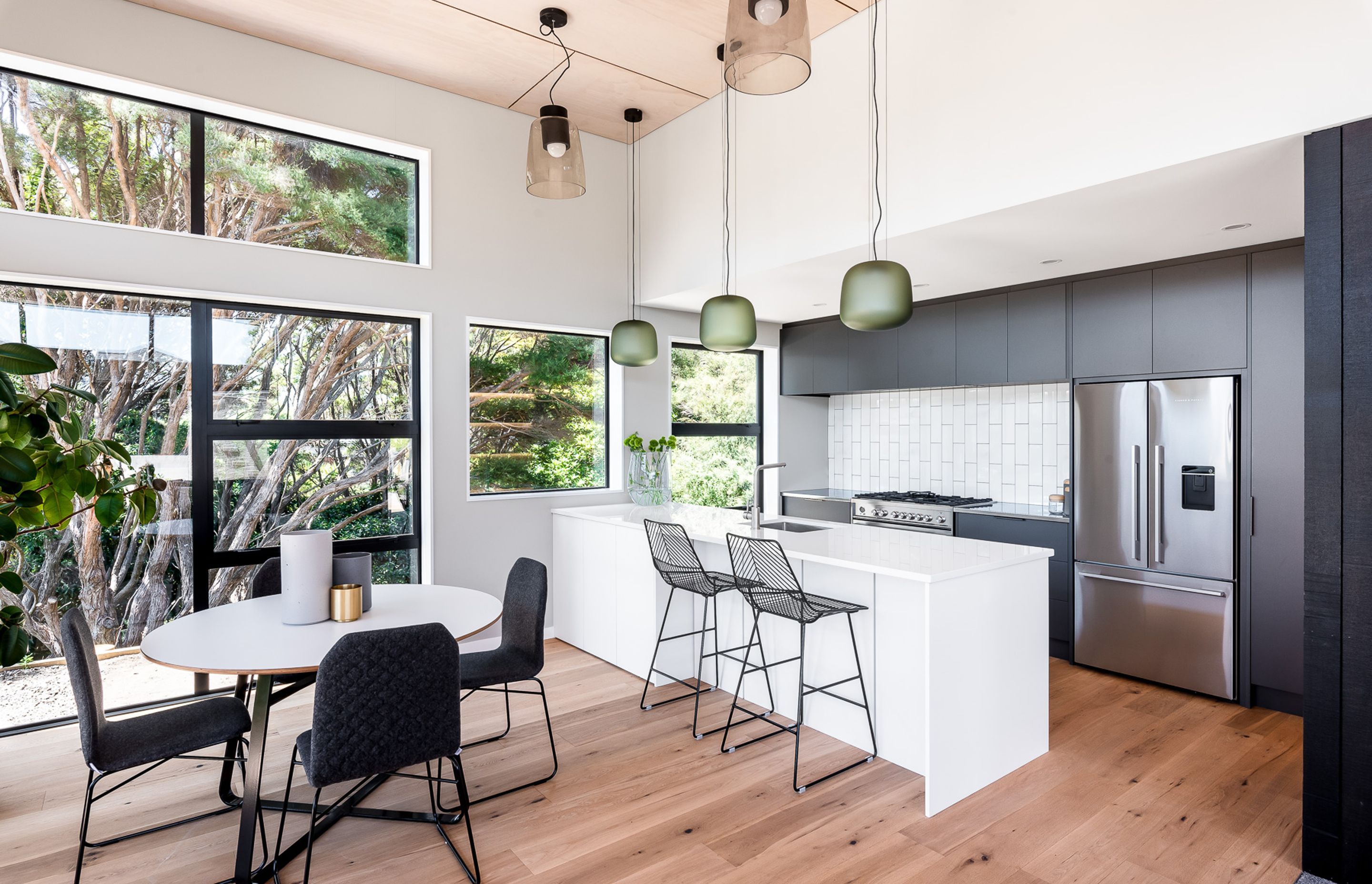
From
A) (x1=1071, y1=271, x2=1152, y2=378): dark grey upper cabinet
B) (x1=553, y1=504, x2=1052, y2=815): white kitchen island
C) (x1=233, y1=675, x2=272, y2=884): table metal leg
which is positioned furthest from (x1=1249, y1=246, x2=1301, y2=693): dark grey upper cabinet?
(x1=233, y1=675, x2=272, y2=884): table metal leg

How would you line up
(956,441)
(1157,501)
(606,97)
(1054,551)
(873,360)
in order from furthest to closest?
(873,360) → (956,441) → (606,97) → (1054,551) → (1157,501)

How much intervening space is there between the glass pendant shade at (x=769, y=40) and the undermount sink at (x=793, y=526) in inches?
86.8

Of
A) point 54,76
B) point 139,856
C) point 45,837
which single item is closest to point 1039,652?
point 139,856

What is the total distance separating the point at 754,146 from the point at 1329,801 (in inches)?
146

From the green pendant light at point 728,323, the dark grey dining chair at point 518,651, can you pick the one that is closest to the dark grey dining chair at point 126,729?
the dark grey dining chair at point 518,651

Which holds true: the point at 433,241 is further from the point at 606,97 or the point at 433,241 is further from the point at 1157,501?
the point at 1157,501

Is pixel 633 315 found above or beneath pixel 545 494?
above

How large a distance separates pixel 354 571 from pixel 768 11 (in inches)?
90.5

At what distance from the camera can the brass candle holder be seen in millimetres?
2562

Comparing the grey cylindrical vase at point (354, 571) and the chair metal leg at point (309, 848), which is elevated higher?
the grey cylindrical vase at point (354, 571)

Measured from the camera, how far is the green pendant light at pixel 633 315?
4168mm

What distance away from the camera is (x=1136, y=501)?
157 inches

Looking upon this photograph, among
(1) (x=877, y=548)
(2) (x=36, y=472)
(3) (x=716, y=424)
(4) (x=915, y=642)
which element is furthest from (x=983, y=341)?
(2) (x=36, y=472)

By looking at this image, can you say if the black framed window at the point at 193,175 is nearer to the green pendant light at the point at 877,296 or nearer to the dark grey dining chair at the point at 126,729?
the dark grey dining chair at the point at 126,729
